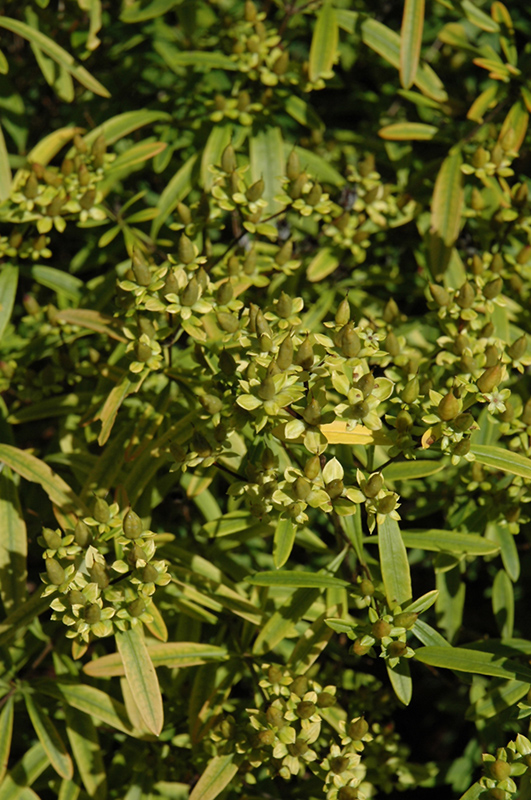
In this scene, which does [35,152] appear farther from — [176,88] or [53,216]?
[176,88]

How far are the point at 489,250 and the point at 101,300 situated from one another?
1115mm

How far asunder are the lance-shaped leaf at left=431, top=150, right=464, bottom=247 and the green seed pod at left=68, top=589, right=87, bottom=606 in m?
1.31

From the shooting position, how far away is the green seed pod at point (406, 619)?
1428 millimetres

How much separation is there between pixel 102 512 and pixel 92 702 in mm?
554

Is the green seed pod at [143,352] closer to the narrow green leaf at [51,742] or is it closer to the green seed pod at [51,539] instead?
the green seed pod at [51,539]

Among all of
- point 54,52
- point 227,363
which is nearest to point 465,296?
point 227,363

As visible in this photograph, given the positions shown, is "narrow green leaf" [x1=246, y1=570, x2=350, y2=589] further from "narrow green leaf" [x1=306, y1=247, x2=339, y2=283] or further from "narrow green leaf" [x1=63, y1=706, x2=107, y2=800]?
"narrow green leaf" [x1=306, y1=247, x2=339, y2=283]

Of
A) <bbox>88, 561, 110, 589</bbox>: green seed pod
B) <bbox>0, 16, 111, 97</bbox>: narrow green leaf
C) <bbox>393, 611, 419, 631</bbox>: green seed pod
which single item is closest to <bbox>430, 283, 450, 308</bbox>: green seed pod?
<bbox>393, 611, 419, 631</bbox>: green seed pod

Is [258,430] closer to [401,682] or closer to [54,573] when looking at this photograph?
[54,573]

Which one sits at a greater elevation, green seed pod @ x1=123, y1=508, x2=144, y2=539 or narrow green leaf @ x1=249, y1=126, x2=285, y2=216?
narrow green leaf @ x1=249, y1=126, x2=285, y2=216

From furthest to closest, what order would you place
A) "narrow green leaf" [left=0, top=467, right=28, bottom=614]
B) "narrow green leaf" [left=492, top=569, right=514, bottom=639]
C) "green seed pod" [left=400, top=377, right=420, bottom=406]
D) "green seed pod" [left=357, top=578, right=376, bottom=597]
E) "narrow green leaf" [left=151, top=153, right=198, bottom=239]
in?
"narrow green leaf" [left=151, top=153, right=198, bottom=239], "narrow green leaf" [left=492, top=569, right=514, bottom=639], "narrow green leaf" [left=0, top=467, right=28, bottom=614], "green seed pod" [left=357, top=578, right=376, bottom=597], "green seed pod" [left=400, top=377, right=420, bottom=406]

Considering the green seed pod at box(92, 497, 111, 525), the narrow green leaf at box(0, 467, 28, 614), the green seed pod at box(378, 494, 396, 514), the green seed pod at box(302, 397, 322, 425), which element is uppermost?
the green seed pod at box(302, 397, 322, 425)

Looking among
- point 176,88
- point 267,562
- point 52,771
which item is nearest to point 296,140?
point 176,88

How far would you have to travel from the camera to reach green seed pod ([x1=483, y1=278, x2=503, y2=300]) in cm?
174
